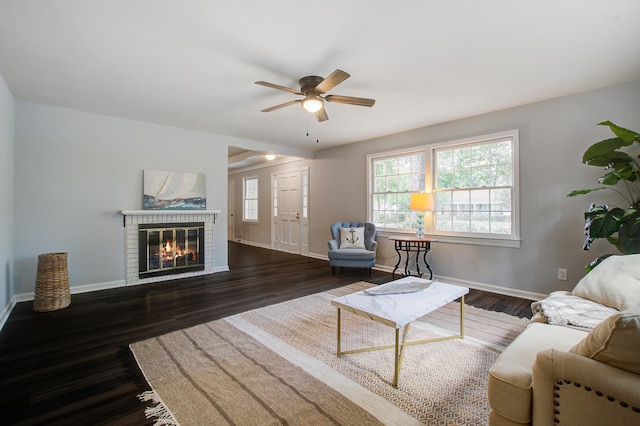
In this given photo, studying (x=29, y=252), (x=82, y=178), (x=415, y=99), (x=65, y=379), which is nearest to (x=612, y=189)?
(x=415, y=99)

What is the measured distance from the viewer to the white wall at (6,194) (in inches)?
117

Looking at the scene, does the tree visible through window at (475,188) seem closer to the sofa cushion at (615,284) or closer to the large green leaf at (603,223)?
the large green leaf at (603,223)

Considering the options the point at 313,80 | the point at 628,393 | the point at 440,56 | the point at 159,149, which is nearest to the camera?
the point at 628,393

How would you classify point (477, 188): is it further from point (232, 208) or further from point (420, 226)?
point (232, 208)

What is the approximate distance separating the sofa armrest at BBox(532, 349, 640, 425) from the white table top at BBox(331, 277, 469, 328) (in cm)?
81

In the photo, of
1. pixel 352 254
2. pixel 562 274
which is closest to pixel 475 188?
pixel 562 274

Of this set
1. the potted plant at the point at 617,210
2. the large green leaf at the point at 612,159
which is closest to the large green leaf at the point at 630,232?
the potted plant at the point at 617,210

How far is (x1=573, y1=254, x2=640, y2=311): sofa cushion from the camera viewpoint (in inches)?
75.1

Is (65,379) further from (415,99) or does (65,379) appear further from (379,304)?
(415,99)

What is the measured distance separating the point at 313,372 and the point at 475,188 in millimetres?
3510

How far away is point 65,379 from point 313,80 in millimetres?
3099

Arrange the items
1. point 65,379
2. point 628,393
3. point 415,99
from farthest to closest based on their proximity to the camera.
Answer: point 415,99 → point 65,379 → point 628,393

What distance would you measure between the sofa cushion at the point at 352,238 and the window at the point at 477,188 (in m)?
1.25

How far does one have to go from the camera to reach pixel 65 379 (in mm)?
1969
